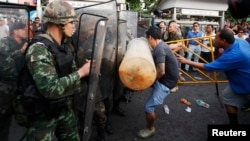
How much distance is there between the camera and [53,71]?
209 centimetres

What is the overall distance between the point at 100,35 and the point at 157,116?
3039 millimetres

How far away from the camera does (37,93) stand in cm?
215

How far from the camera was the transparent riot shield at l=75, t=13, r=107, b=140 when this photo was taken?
7.79 ft

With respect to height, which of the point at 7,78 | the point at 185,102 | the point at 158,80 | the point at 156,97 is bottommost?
the point at 185,102

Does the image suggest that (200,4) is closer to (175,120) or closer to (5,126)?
(175,120)

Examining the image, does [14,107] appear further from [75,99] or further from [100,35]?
[100,35]

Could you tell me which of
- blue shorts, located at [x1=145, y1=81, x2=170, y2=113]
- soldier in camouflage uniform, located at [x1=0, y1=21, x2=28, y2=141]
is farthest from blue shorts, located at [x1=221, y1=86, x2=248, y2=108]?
soldier in camouflage uniform, located at [x1=0, y1=21, x2=28, y2=141]

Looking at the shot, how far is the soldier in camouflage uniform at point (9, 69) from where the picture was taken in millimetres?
2551

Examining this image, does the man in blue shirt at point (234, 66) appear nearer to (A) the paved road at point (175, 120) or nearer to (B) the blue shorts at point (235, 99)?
(B) the blue shorts at point (235, 99)

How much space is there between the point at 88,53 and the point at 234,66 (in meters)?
2.04

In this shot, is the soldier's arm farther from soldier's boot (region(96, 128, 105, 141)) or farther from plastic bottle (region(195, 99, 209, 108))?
plastic bottle (region(195, 99, 209, 108))

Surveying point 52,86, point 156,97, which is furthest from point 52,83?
point 156,97

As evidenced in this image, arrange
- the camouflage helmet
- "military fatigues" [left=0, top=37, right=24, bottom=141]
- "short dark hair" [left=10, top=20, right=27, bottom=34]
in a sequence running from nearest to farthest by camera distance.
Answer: the camouflage helmet
"military fatigues" [left=0, top=37, right=24, bottom=141]
"short dark hair" [left=10, top=20, right=27, bottom=34]

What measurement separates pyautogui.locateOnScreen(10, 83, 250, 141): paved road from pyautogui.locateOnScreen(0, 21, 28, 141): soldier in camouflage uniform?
1.51 ft
